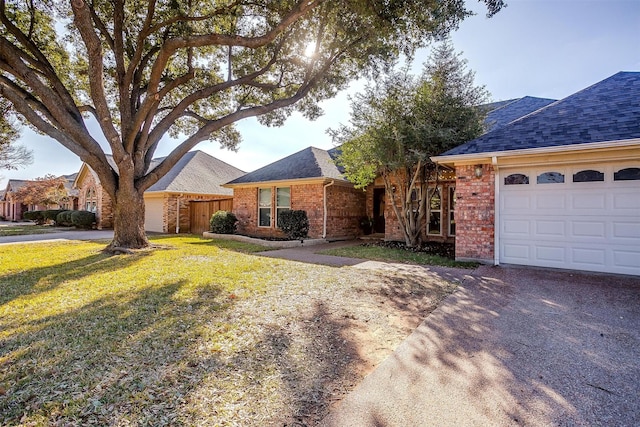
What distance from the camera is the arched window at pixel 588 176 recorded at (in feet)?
21.6

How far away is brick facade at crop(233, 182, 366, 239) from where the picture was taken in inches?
517

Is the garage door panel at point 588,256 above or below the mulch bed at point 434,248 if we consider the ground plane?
above

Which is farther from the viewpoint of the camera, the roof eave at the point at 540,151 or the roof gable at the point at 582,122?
the roof gable at the point at 582,122

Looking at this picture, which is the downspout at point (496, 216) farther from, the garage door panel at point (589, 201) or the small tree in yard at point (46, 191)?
the small tree in yard at point (46, 191)

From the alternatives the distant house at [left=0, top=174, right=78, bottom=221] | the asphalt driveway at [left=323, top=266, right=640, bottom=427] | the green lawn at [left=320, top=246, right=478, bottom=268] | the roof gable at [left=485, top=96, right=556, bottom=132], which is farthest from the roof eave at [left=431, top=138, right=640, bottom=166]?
the distant house at [left=0, top=174, right=78, bottom=221]

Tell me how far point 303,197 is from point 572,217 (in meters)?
9.33

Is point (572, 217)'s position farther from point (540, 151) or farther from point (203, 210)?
point (203, 210)

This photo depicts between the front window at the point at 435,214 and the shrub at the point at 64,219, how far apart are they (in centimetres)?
2315

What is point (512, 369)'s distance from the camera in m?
2.82

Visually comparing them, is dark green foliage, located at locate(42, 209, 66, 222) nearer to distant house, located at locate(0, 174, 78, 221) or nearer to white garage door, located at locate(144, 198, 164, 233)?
distant house, located at locate(0, 174, 78, 221)

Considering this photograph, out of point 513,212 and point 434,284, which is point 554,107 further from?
point 434,284

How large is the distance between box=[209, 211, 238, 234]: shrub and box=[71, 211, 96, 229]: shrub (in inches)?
456

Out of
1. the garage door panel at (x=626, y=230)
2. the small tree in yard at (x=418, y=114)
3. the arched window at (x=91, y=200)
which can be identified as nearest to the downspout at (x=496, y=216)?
the small tree in yard at (x=418, y=114)

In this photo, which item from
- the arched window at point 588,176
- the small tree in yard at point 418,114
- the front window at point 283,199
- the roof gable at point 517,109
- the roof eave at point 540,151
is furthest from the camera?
the front window at point 283,199
